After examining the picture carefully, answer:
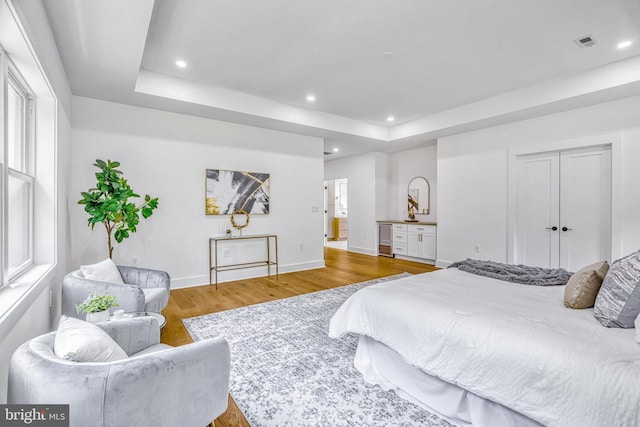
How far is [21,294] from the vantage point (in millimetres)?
1694

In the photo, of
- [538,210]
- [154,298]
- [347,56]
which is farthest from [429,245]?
[154,298]

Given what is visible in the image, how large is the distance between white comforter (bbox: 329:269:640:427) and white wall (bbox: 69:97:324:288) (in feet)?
10.1

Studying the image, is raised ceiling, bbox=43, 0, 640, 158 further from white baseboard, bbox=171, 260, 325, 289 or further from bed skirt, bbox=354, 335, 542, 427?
bed skirt, bbox=354, 335, 542, 427

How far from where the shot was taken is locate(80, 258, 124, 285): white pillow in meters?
2.59

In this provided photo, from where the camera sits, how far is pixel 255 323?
10.3 feet

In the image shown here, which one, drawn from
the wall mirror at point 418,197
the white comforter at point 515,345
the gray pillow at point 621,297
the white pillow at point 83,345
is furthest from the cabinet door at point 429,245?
the white pillow at point 83,345

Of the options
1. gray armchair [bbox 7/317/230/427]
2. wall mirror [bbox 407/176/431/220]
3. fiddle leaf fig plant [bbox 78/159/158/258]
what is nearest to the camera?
gray armchair [bbox 7/317/230/427]

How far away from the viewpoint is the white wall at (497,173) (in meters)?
3.88

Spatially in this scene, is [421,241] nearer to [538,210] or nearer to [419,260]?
[419,260]

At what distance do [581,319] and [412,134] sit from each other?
4.69 metres

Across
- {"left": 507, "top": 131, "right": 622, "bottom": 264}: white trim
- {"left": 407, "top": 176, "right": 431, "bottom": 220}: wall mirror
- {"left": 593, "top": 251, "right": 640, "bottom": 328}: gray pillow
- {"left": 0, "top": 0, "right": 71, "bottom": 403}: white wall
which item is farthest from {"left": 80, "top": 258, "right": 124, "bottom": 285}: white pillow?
{"left": 407, "top": 176, "right": 431, "bottom": 220}: wall mirror

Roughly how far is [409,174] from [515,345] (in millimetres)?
6331

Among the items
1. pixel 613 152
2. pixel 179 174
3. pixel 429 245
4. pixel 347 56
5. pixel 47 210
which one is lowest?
pixel 429 245

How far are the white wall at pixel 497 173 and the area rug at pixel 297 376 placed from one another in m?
3.40
